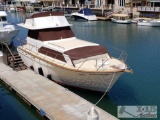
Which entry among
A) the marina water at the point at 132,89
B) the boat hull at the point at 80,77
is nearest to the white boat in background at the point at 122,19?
the marina water at the point at 132,89

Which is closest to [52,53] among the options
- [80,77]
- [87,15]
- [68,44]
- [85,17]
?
[68,44]

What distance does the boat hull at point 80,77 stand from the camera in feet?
49.4

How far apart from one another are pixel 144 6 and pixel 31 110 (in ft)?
150

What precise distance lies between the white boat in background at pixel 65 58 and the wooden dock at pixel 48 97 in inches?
39.2

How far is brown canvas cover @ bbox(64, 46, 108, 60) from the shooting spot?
16.1 metres

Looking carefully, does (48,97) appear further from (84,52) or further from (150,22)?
(150,22)

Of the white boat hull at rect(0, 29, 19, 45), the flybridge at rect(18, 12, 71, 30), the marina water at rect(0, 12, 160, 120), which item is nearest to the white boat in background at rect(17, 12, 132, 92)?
the flybridge at rect(18, 12, 71, 30)

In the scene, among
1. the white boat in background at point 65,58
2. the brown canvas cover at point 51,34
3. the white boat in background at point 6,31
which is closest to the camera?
the white boat in background at point 65,58

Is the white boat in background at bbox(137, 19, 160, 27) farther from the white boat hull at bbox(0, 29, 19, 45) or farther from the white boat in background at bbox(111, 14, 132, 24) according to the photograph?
the white boat hull at bbox(0, 29, 19, 45)

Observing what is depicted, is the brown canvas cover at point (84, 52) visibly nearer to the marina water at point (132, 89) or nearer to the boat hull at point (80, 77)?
the boat hull at point (80, 77)

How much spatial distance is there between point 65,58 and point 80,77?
1.68 metres

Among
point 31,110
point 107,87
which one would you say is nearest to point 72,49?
point 107,87

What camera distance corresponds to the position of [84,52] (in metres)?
16.5

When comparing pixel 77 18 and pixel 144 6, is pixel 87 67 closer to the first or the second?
pixel 144 6
